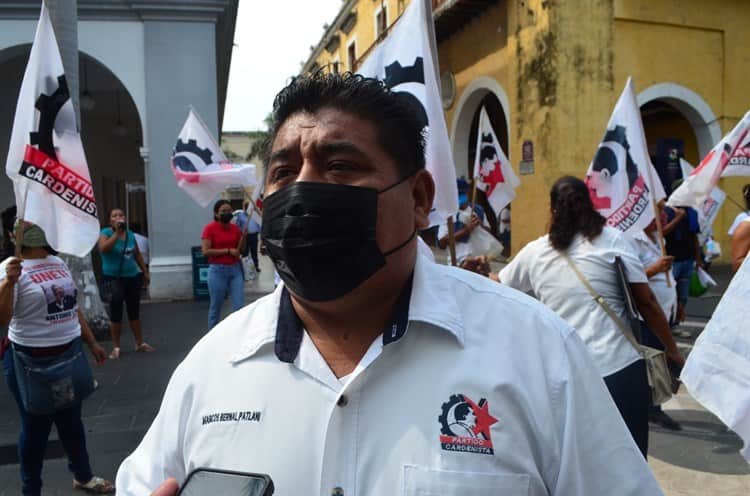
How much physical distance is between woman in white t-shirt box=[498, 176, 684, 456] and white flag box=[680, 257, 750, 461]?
0.86 metres

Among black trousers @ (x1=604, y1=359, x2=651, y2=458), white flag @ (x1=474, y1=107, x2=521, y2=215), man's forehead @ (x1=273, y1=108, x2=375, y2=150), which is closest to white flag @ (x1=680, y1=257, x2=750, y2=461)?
black trousers @ (x1=604, y1=359, x2=651, y2=458)

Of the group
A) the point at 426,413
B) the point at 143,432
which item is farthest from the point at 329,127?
the point at 143,432

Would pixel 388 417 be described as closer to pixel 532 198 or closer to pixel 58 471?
pixel 58 471

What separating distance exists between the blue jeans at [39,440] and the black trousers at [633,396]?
3141 mm

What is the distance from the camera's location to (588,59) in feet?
45.8

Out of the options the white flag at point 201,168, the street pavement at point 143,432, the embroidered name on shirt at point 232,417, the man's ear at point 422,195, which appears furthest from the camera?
the white flag at point 201,168

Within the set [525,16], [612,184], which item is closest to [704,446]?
[612,184]

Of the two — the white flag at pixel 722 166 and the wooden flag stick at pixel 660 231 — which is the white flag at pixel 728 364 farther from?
the white flag at pixel 722 166

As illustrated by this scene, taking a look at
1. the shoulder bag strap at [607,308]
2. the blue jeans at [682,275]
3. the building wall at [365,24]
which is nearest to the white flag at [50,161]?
the shoulder bag strap at [607,308]

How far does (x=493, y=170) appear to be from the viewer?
8.23 m

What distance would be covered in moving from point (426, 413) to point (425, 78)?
124 inches

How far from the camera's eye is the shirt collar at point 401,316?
1475 mm

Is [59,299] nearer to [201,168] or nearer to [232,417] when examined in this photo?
[232,417]

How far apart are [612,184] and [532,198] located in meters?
9.26
